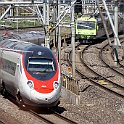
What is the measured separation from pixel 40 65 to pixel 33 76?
643mm

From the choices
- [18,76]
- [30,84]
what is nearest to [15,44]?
[18,76]

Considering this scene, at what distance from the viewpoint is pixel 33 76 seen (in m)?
16.2

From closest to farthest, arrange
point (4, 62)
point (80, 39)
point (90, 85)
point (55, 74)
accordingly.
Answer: point (55, 74), point (4, 62), point (90, 85), point (80, 39)

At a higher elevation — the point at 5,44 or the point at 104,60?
the point at 5,44

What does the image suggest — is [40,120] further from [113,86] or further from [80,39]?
[80,39]

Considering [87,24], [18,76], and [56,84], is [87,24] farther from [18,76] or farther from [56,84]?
[56,84]

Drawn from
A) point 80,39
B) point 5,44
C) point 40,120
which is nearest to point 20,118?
point 40,120

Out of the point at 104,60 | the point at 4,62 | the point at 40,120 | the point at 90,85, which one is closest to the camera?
the point at 40,120

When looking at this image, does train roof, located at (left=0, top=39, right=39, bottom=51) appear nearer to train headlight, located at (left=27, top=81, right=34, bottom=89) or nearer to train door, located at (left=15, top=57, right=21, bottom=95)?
train door, located at (left=15, top=57, right=21, bottom=95)

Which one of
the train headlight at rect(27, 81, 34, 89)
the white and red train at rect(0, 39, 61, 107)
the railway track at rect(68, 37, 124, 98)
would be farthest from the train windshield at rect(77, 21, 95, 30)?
the train headlight at rect(27, 81, 34, 89)

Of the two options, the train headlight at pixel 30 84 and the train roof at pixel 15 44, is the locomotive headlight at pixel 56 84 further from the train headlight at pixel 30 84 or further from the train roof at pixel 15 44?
the train roof at pixel 15 44

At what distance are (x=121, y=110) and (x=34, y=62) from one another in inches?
154

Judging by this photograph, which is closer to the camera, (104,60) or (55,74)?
(55,74)

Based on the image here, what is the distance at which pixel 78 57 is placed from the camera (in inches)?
1344
